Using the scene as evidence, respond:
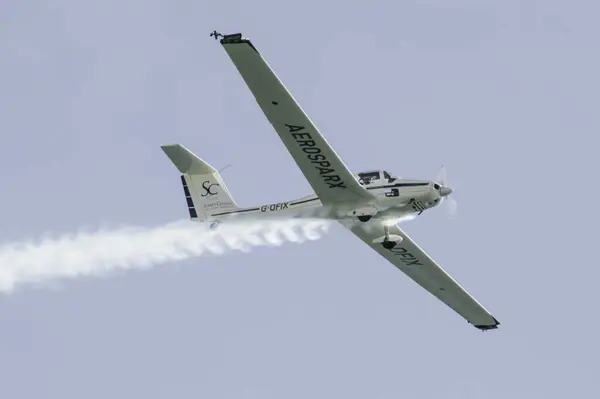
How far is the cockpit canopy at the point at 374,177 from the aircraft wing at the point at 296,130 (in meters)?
0.36

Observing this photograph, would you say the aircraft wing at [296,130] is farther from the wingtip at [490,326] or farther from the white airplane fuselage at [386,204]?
the wingtip at [490,326]

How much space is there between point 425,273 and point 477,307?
2734 mm

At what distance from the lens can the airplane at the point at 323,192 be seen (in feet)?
123

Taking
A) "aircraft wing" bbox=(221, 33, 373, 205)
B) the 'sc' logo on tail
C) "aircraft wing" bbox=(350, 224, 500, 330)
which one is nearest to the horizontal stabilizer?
the 'sc' logo on tail

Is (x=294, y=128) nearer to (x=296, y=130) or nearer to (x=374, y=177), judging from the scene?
(x=296, y=130)

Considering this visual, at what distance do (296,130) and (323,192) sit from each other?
2660 millimetres

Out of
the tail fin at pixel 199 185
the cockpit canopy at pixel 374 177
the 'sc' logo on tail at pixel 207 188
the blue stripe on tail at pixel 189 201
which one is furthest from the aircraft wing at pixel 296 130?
the blue stripe on tail at pixel 189 201

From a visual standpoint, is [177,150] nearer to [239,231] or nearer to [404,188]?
[239,231]

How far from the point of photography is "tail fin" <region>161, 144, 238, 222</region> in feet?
147

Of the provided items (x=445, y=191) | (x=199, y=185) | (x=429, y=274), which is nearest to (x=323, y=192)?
(x=445, y=191)

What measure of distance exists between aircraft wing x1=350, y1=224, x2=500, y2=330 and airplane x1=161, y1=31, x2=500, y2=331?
0.03 metres

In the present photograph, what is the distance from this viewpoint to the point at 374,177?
40.8 m

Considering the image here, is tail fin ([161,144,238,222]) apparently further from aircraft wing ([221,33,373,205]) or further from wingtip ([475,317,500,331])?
wingtip ([475,317,500,331])

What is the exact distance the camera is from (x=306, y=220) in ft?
138
